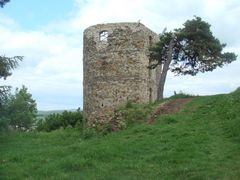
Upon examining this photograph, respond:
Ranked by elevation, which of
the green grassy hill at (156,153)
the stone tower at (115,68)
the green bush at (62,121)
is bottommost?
the green grassy hill at (156,153)

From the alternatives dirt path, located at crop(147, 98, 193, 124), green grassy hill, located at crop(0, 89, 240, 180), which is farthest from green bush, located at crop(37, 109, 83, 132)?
green grassy hill, located at crop(0, 89, 240, 180)

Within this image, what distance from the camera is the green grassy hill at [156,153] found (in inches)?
468

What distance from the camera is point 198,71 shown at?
2691cm

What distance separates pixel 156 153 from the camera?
13.8m

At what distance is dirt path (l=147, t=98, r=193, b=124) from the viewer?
20070 millimetres

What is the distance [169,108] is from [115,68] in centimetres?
603

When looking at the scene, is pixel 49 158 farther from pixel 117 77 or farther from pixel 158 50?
pixel 158 50

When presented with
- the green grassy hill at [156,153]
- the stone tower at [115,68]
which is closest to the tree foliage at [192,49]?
the stone tower at [115,68]

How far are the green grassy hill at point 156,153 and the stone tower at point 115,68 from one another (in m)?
6.51

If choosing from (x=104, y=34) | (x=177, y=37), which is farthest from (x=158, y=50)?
(x=104, y=34)

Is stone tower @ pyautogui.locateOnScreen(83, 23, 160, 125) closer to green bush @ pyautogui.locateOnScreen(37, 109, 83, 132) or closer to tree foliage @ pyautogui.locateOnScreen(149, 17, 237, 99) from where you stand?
tree foliage @ pyautogui.locateOnScreen(149, 17, 237, 99)

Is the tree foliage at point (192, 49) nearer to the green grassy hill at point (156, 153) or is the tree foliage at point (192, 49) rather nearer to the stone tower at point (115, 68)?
the stone tower at point (115, 68)

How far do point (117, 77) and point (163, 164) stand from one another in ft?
45.2

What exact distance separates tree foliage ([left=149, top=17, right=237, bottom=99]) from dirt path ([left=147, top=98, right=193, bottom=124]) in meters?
4.33
